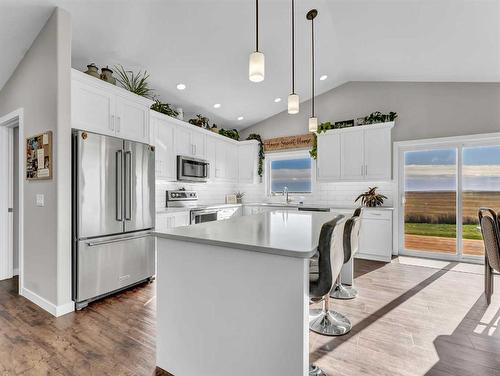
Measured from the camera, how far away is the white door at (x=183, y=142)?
4.34 meters

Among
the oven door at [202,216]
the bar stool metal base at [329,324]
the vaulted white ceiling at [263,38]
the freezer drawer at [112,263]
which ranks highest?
the vaulted white ceiling at [263,38]

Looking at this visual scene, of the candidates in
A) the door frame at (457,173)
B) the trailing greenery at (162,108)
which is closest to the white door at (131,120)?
the trailing greenery at (162,108)

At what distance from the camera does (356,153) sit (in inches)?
185

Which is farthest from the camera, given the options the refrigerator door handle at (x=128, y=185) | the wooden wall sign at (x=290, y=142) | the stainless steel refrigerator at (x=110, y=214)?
the wooden wall sign at (x=290, y=142)

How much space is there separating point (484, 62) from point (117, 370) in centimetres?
524

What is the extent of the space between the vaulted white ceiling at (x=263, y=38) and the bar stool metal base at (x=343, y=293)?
3.15 meters

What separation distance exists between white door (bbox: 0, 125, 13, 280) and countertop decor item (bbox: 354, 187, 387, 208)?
5.40 metres

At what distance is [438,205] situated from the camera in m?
4.48

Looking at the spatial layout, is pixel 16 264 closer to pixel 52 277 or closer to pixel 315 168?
pixel 52 277

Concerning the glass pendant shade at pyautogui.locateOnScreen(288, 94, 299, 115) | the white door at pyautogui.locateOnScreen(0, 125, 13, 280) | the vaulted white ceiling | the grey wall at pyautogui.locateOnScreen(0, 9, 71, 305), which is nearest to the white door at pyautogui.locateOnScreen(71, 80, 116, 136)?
the grey wall at pyautogui.locateOnScreen(0, 9, 71, 305)

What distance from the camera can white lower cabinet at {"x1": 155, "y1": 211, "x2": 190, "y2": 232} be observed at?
145 inches

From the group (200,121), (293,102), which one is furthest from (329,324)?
(200,121)

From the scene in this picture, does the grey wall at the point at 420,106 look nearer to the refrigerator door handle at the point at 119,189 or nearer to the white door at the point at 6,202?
the refrigerator door handle at the point at 119,189

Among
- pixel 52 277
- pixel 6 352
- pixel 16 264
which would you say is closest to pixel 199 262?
pixel 6 352
